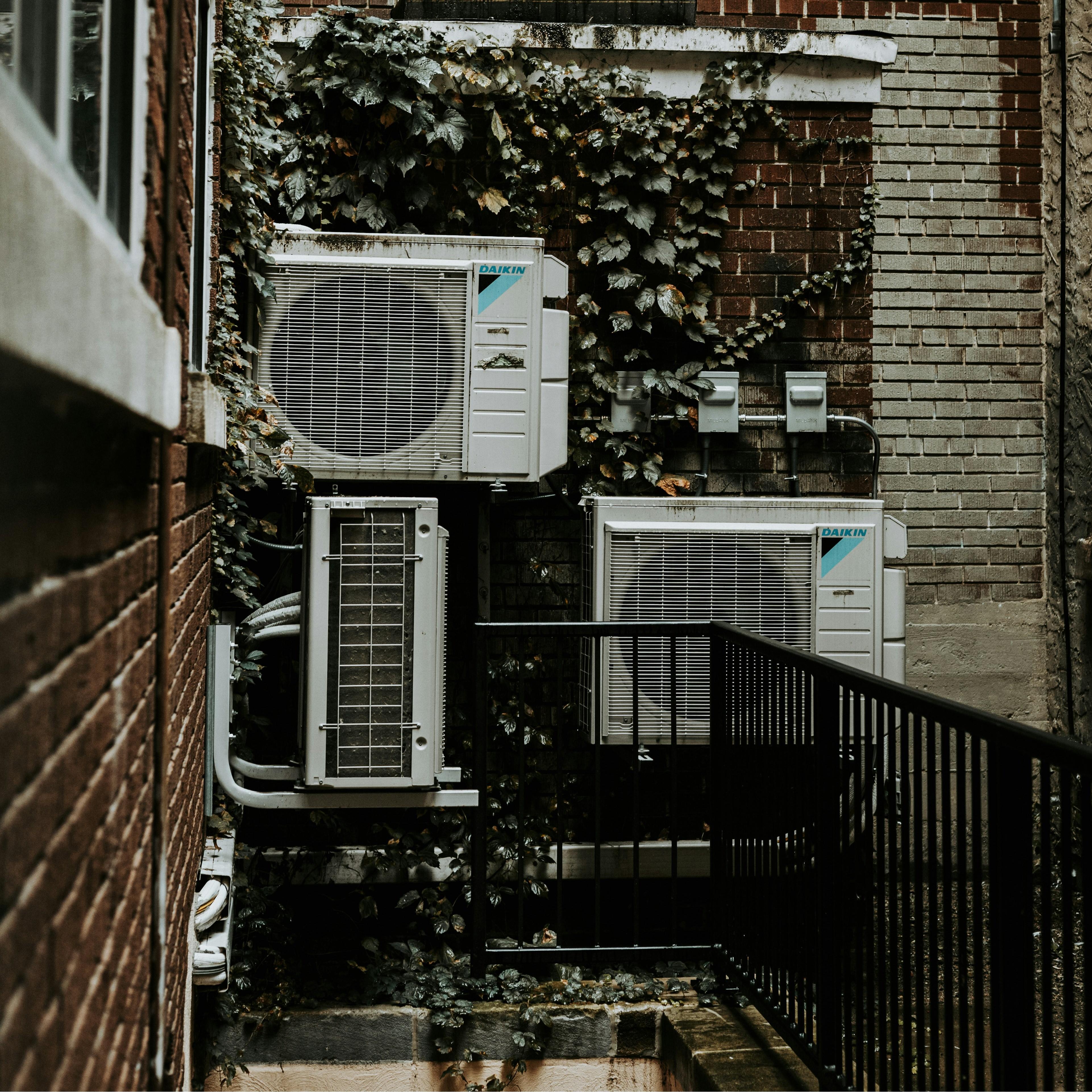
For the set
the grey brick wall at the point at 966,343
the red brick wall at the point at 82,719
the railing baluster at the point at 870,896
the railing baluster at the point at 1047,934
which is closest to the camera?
the red brick wall at the point at 82,719

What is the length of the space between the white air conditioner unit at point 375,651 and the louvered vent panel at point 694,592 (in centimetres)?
85

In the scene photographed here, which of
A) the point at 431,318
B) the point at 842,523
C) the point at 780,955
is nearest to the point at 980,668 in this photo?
the point at 842,523

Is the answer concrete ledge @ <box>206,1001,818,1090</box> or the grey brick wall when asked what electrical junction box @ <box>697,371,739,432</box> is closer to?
the grey brick wall

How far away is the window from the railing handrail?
152cm

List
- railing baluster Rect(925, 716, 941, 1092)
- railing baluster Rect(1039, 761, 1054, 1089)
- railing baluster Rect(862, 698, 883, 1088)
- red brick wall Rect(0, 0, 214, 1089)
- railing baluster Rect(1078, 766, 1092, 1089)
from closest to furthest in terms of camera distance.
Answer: red brick wall Rect(0, 0, 214, 1089)
railing baluster Rect(1078, 766, 1092, 1089)
railing baluster Rect(1039, 761, 1054, 1089)
railing baluster Rect(925, 716, 941, 1092)
railing baluster Rect(862, 698, 883, 1088)

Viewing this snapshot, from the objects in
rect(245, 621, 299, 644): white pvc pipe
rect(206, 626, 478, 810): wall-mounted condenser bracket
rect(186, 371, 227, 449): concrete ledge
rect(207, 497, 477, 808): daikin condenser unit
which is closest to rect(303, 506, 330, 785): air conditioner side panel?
rect(207, 497, 477, 808): daikin condenser unit

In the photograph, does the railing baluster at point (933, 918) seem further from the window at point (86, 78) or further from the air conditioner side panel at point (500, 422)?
the air conditioner side panel at point (500, 422)

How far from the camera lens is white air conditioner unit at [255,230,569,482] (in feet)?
13.6

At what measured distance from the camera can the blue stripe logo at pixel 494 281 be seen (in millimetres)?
4188

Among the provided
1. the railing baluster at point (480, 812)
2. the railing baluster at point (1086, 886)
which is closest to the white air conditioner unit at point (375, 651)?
the railing baluster at point (480, 812)

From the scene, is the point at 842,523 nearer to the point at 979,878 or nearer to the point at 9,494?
the point at 979,878

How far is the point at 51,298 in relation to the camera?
33.6 inches

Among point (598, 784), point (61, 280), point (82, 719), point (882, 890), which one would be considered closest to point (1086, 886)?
point (882, 890)

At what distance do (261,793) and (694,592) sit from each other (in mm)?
1779
